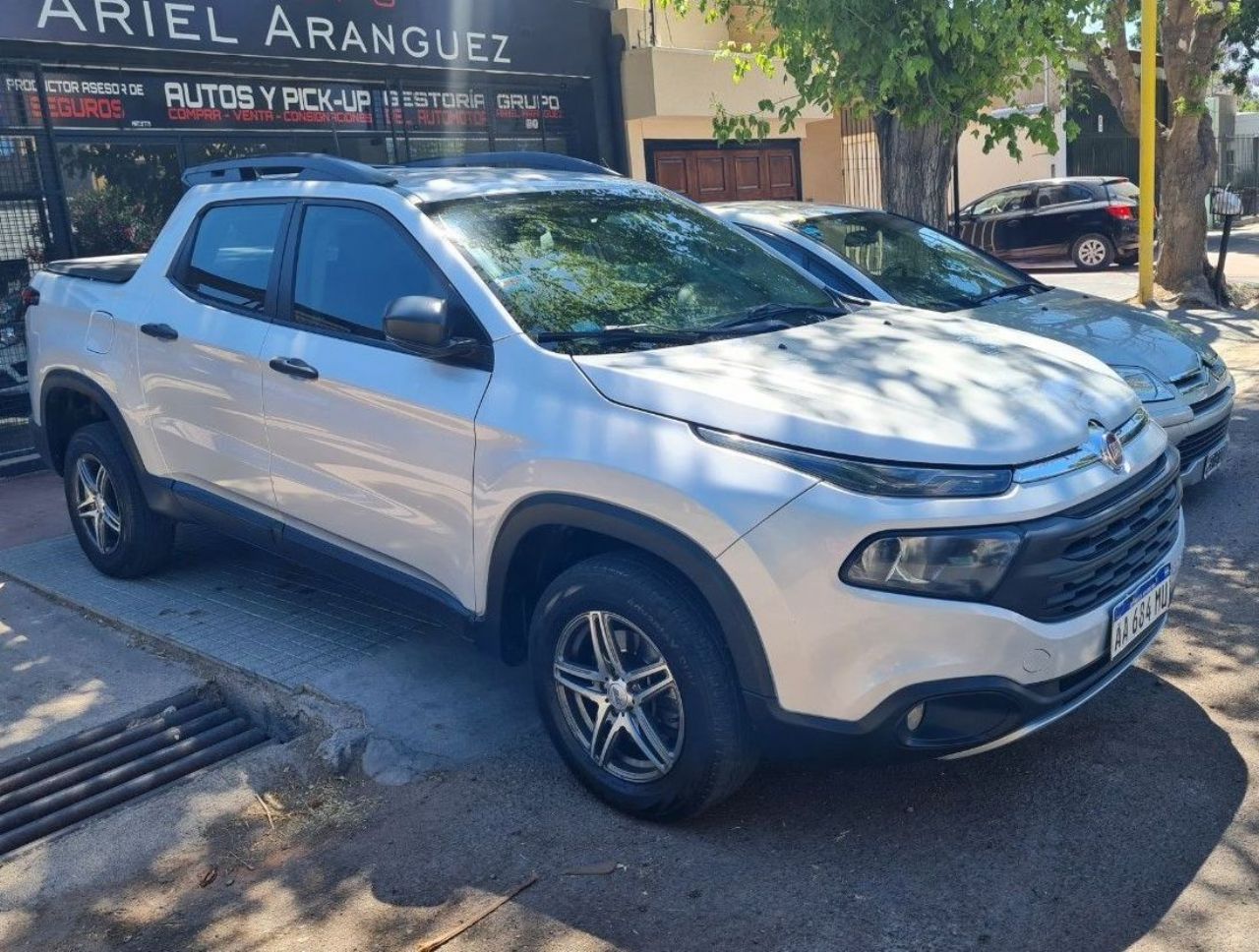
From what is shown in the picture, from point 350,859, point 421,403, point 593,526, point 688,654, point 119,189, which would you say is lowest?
point 350,859

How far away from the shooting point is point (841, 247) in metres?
7.11

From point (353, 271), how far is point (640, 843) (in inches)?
87.9

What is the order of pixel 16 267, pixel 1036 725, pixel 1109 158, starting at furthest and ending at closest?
1. pixel 1109 158
2. pixel 16 267
3. pixel 1036 725

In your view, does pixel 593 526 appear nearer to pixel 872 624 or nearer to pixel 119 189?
pixel 872 624

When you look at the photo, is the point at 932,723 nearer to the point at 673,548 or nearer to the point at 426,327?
the point at 673,548

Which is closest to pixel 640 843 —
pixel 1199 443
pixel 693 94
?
pixel 1199 443

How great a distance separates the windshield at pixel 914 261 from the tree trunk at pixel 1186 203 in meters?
7.01

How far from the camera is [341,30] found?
36.4 feet

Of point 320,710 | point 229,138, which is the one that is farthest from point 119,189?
point 320,710

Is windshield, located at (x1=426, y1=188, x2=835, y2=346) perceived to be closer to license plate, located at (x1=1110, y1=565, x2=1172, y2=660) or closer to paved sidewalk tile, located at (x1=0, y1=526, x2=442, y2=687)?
paved sidewalk tile, located at (x1=0, y1=526, x2=442, y2=687)

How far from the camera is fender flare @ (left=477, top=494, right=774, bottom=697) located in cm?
332

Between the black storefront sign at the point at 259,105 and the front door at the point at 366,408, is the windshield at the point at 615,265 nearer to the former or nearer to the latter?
the front door at the point at 366,408

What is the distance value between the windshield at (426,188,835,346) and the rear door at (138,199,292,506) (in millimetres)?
976

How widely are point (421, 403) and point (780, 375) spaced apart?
1.17 m
